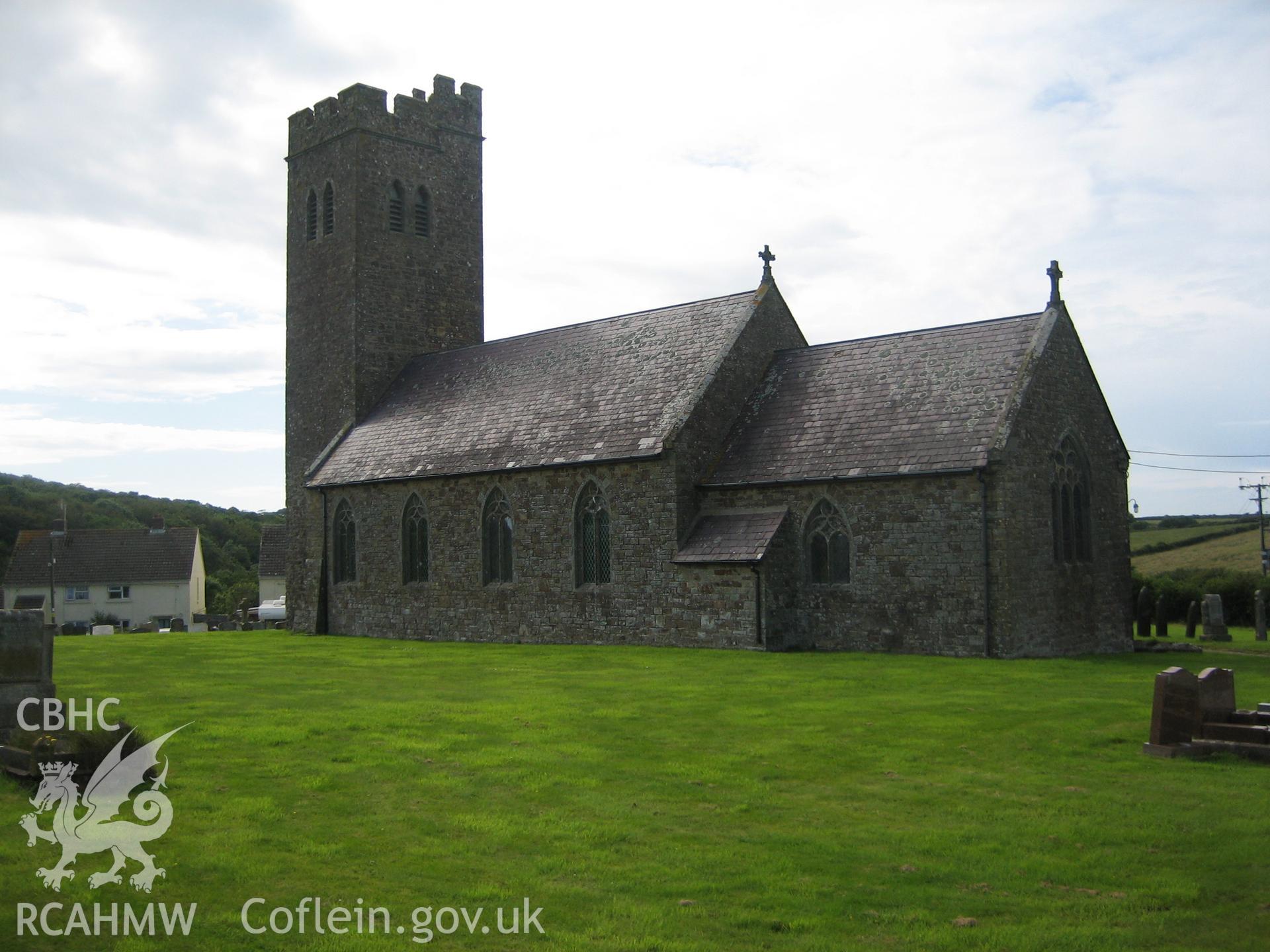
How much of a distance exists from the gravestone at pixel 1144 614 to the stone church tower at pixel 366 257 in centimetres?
2408

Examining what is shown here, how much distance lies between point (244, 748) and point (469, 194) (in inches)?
1246

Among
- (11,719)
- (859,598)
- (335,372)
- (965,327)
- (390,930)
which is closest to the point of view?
(390,930)

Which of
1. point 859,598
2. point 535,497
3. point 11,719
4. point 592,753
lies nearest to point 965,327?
point 859,598

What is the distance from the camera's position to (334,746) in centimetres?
1218

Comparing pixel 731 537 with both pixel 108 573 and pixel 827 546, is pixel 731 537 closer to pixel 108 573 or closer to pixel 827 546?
pixel 827 546

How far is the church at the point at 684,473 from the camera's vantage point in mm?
22734

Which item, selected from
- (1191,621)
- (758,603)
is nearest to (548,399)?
(758,603)

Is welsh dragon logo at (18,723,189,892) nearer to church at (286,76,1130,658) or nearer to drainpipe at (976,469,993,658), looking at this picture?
church at (286,76,1130,658)

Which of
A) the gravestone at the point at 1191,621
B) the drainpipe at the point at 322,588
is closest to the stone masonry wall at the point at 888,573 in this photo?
the gravestone at the point at 1191,621

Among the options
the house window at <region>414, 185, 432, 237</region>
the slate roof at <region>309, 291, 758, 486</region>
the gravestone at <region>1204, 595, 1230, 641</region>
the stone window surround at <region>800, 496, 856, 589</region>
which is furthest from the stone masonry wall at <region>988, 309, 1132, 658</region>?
the house window at <region>414, 185, 432, 237</region>

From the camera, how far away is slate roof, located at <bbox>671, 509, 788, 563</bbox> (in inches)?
945

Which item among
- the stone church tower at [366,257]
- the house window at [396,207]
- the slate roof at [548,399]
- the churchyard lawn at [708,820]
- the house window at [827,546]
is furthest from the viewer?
the house window at [396,207]

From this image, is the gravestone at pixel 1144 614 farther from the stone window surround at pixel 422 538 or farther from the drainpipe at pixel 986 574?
the stone window surround at pixel 422 538

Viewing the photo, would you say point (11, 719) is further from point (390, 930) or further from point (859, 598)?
point (859, 598)
